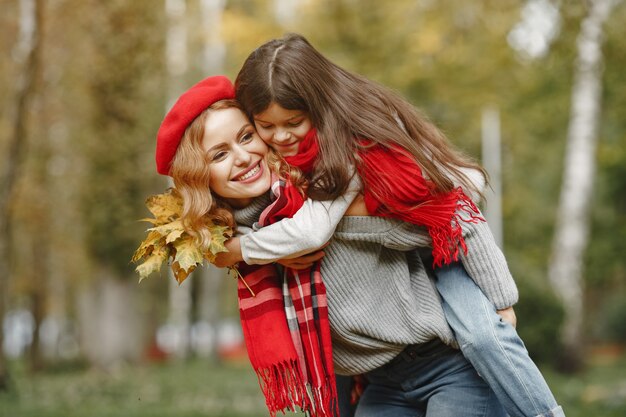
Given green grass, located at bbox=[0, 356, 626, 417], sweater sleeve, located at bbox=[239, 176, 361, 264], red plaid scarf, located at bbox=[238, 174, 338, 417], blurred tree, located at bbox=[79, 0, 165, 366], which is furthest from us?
blurred tree, located at bbox=[79, 0, 165, 366]

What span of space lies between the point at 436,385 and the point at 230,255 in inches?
35.5

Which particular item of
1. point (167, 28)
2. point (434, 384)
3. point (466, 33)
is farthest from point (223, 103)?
point (466, 33)

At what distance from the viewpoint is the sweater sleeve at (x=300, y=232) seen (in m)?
2.78

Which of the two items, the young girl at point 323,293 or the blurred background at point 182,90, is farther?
the blurred background at point 182,90

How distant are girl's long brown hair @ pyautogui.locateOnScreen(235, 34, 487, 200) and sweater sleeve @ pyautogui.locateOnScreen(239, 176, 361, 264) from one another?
5 cm

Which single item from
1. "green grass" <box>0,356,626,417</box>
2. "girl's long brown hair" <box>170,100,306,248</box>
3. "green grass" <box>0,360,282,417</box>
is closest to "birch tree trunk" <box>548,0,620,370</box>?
"green grass" <box>0,356,626,417</box>

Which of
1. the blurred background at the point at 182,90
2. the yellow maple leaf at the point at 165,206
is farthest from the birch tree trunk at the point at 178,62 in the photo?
the yellow maple leaf at the point at 165,206

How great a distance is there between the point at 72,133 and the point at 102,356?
485cm

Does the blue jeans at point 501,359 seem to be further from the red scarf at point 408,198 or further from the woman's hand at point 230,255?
the woman's hand at point 230,255

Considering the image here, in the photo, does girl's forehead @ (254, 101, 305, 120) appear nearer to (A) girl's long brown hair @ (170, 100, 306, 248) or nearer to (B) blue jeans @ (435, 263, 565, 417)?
(A) girl's long brown hair @ (170, 100, 306, 248)

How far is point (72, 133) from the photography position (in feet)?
55.5

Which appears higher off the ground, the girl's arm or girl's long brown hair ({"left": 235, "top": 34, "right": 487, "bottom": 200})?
girl's long brown hair ({"left": 235, "top": 34, "right": 487, "bottom": 200})

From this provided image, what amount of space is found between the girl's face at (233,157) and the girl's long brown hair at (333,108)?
0.27ft

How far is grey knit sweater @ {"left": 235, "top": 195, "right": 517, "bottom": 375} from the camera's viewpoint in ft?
9.54
